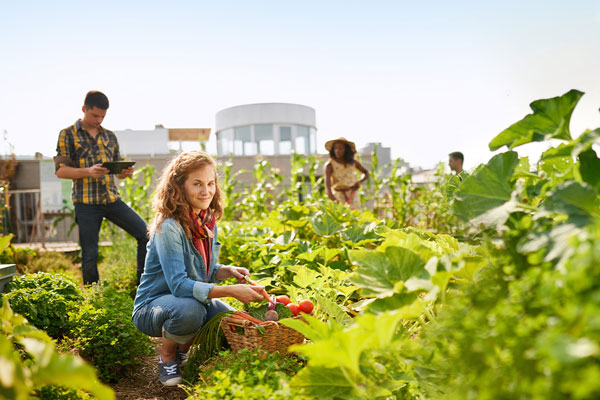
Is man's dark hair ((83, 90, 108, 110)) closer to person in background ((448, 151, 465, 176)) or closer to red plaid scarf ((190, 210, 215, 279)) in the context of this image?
red plaid scarf ((190, 210, 215, 279))

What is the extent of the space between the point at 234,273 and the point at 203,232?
27 cm

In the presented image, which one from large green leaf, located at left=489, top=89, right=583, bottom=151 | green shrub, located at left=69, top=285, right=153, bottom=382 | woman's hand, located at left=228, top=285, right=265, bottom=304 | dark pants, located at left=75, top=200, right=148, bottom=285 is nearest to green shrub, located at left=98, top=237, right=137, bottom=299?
dark pants, located at left=75, top=200, right=148, bottom=285

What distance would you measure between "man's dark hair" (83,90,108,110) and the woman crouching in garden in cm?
159

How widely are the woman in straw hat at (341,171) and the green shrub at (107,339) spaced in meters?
3.44

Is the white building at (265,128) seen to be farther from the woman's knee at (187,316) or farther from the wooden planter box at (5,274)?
the woman's knee at (187,316)

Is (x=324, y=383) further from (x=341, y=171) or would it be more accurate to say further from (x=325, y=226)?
(x=341, y=171)

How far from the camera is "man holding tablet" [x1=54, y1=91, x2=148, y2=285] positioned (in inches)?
135

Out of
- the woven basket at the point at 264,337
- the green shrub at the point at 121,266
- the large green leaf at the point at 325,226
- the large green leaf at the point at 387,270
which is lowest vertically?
the green shrub at the point at 121,266

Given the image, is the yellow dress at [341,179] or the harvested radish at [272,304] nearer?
the harvested radish at [272,304]

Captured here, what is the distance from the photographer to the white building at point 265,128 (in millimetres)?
17250

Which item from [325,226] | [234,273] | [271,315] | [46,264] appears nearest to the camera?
[271,315]

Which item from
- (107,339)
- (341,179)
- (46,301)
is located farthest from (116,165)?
(341,179)

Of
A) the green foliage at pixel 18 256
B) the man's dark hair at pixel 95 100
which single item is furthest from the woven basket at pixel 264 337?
the green foliage at pixel 18 256

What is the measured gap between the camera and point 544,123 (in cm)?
102
